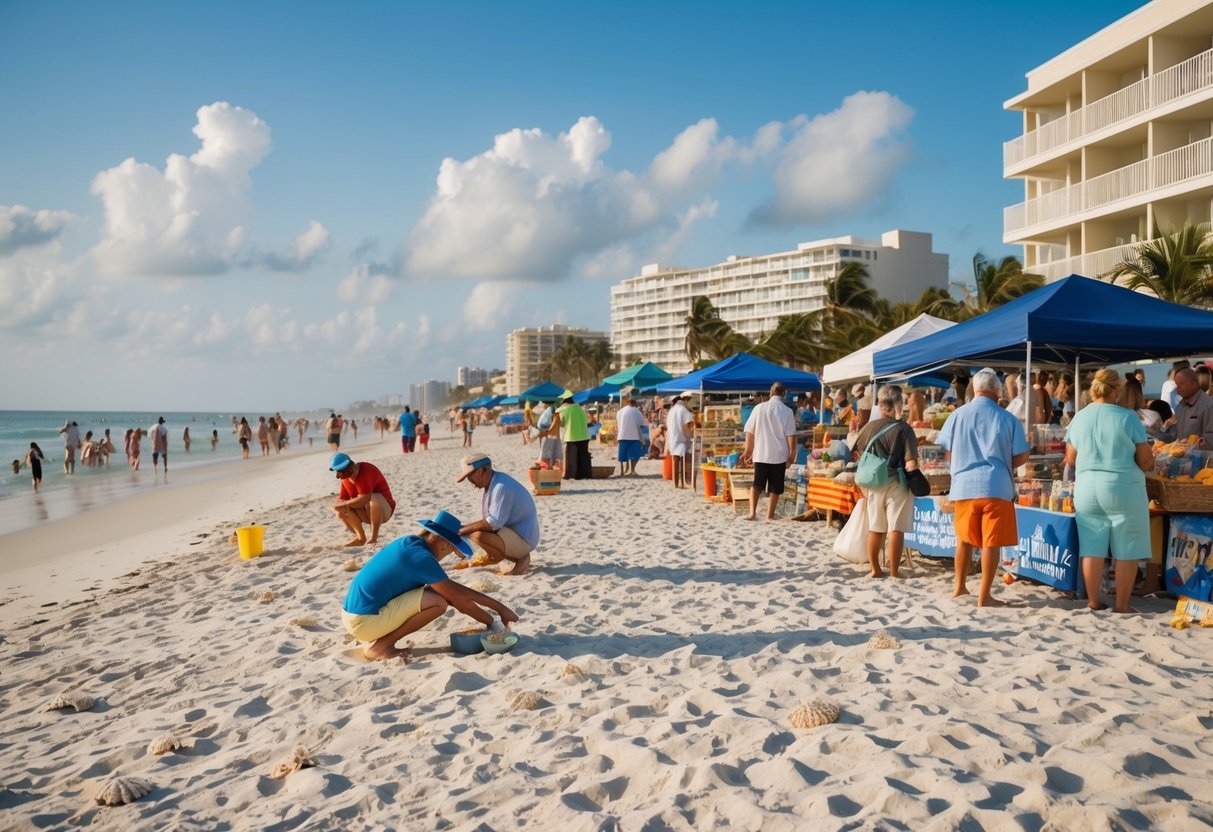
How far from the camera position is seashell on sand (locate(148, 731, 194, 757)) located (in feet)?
11.4

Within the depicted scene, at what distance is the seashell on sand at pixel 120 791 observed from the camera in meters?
3.02

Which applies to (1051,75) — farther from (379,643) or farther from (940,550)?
(379,643)

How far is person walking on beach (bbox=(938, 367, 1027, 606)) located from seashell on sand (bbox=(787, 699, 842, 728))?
2.36 metres

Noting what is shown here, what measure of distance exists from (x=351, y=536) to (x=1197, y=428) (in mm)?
7902

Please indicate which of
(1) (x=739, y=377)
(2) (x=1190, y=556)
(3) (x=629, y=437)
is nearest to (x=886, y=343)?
(1) (x=739, y=377)

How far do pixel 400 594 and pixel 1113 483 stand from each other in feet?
14.0

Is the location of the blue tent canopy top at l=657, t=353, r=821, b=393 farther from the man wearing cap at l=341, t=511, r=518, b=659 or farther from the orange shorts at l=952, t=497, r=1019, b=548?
the man wearing cap at l=341, t=511, r=518, b=659

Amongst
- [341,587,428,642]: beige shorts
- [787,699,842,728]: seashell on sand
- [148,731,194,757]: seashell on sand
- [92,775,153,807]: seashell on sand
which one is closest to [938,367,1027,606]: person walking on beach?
[787,699,842,728]: seashell on sand

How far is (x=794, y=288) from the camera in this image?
334 feet

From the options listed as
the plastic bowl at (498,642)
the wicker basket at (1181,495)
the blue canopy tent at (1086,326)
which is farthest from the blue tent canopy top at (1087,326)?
the plastic bowl at (498,642)

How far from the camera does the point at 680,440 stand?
13141mm

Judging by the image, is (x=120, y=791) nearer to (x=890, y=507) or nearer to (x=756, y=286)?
(x=890, y=507)

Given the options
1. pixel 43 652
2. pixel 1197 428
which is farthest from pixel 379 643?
pixel 1197 428

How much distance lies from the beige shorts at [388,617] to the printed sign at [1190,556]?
4.71 m
